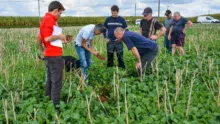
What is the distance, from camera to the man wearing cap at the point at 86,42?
501 cm

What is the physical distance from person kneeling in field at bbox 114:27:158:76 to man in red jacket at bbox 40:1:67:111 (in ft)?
4.40

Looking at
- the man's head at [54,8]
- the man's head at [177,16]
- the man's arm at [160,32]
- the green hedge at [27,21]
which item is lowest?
the green hedge at [27,21]

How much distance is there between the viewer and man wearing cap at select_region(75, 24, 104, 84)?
16.4 feet

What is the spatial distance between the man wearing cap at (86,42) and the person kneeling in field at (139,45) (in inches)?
15.2

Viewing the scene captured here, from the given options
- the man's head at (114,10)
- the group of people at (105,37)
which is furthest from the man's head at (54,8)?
the man's head at (114,10)

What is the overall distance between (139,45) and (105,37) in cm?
111

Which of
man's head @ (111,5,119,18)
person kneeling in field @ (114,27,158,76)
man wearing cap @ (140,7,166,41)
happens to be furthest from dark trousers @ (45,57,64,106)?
man wearing cap @ (140,7,166,41)

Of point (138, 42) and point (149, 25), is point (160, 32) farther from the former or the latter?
point (138, 42)

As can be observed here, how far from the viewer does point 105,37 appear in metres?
6.16

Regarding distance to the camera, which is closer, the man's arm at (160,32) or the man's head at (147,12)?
the man's arm at (160,32)

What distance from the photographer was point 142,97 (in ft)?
→ 14.6

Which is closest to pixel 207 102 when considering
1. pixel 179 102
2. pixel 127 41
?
pixel 179 102

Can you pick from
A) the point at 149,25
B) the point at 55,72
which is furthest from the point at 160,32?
the point at 55,72

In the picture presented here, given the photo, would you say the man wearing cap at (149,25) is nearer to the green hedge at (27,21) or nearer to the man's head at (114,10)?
the man's head at (114,10)
